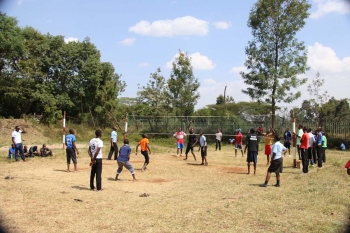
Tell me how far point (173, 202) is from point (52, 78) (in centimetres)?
3198

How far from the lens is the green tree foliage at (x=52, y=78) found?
3578 centimetres

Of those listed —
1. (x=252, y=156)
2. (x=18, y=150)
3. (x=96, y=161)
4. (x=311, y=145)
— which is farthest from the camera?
(x=18, y=150)

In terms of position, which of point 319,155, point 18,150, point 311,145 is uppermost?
point 311,145

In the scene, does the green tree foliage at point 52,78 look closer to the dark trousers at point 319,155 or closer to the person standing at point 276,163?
the dark trousers at point 319,155

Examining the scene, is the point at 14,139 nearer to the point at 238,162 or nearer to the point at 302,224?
the point at 238,162

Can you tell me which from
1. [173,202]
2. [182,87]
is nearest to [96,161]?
[173,202]

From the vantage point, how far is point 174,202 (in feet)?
30.6

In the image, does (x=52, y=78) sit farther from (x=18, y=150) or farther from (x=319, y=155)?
(x=319, y=155)

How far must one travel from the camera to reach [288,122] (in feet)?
87.7

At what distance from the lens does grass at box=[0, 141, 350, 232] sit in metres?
7.22

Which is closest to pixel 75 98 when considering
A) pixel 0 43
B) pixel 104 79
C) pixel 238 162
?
pixel 104 79

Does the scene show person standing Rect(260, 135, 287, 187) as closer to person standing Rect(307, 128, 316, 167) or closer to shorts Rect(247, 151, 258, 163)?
shorts Rect(247, 151, 258, 163)

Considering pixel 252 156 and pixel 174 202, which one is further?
pixel 252 156

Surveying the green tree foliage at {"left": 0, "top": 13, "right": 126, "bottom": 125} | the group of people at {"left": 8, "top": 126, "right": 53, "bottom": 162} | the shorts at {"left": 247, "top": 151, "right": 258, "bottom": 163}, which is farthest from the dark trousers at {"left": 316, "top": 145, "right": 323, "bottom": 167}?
the green tree foliage at {"left": 0, "top": 13, "right": 126, "bottom": 125}
